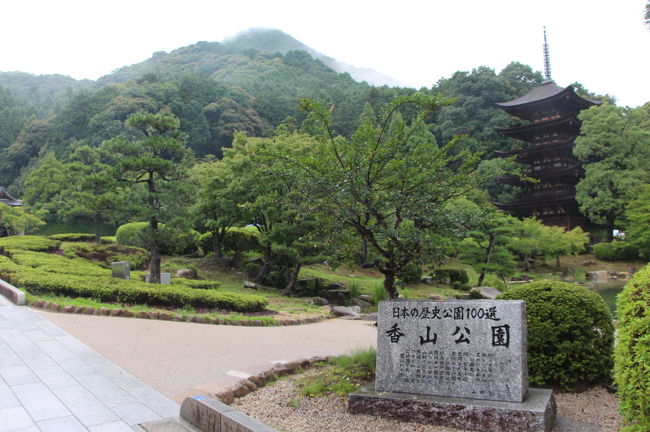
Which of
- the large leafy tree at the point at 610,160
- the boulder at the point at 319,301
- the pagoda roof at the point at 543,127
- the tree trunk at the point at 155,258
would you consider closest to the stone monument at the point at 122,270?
the tree trunk at the point at 155,258

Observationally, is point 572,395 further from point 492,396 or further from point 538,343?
point 492,396

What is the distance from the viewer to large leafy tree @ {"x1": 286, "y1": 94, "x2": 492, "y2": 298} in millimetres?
5059

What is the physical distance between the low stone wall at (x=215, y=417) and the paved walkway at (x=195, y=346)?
456 millimetres

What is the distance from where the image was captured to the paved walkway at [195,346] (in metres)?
5.28

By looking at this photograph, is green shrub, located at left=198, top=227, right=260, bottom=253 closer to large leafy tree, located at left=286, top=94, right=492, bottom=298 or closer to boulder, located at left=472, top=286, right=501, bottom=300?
boulder, located at left=472, top=286, right=501, bottom=300

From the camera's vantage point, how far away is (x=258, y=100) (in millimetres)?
56438

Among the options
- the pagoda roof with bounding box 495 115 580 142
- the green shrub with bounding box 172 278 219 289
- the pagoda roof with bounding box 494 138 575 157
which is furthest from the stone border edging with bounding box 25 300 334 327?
the pagoda roof with bounding box 495 115 580 142

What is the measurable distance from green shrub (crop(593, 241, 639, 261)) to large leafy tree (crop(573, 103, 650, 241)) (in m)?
1.36

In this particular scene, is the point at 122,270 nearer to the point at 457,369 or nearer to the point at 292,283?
the point at 292,283

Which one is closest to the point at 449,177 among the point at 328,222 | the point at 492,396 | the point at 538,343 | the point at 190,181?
the point at 328,222

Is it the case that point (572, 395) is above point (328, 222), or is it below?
below

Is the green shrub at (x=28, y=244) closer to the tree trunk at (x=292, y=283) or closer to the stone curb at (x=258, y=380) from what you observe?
the tree trunk at (x=292, y=283)

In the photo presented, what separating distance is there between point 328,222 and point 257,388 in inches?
83.9

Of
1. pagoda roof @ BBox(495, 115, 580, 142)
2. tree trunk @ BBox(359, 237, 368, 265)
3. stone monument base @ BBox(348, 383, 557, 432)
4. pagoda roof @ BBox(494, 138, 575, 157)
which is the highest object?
pagoda roof @ BBox(495, 115, 580, 142)
